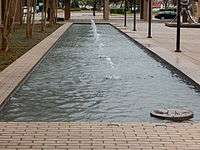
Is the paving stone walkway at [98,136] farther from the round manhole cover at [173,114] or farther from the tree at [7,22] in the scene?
the tree at [7,22]

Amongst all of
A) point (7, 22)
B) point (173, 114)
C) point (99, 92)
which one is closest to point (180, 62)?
point (99, 92)

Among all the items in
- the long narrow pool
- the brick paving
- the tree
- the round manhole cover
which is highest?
the tree

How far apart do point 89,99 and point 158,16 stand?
59805 millimetres

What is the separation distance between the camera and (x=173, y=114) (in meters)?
8.59

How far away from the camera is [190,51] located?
796 inches

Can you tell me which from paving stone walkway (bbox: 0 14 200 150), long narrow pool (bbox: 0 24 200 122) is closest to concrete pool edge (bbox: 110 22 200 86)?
long narrow pool (bbox: 0 24 200 122)

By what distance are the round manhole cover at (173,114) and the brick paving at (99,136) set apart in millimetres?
417

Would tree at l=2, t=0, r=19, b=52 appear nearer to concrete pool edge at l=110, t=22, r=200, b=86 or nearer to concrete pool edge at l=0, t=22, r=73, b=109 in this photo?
concrete pool edge at l=0, t=22, r=73, b=109

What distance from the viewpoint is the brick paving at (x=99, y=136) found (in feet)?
21.9

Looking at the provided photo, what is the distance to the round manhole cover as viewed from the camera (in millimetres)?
8351

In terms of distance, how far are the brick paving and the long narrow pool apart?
29.7 inches

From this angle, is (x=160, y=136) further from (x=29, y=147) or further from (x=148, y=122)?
(x=29, y=147)

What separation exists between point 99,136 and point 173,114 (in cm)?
188

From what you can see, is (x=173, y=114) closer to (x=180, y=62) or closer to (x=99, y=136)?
(x=99, y=136)
